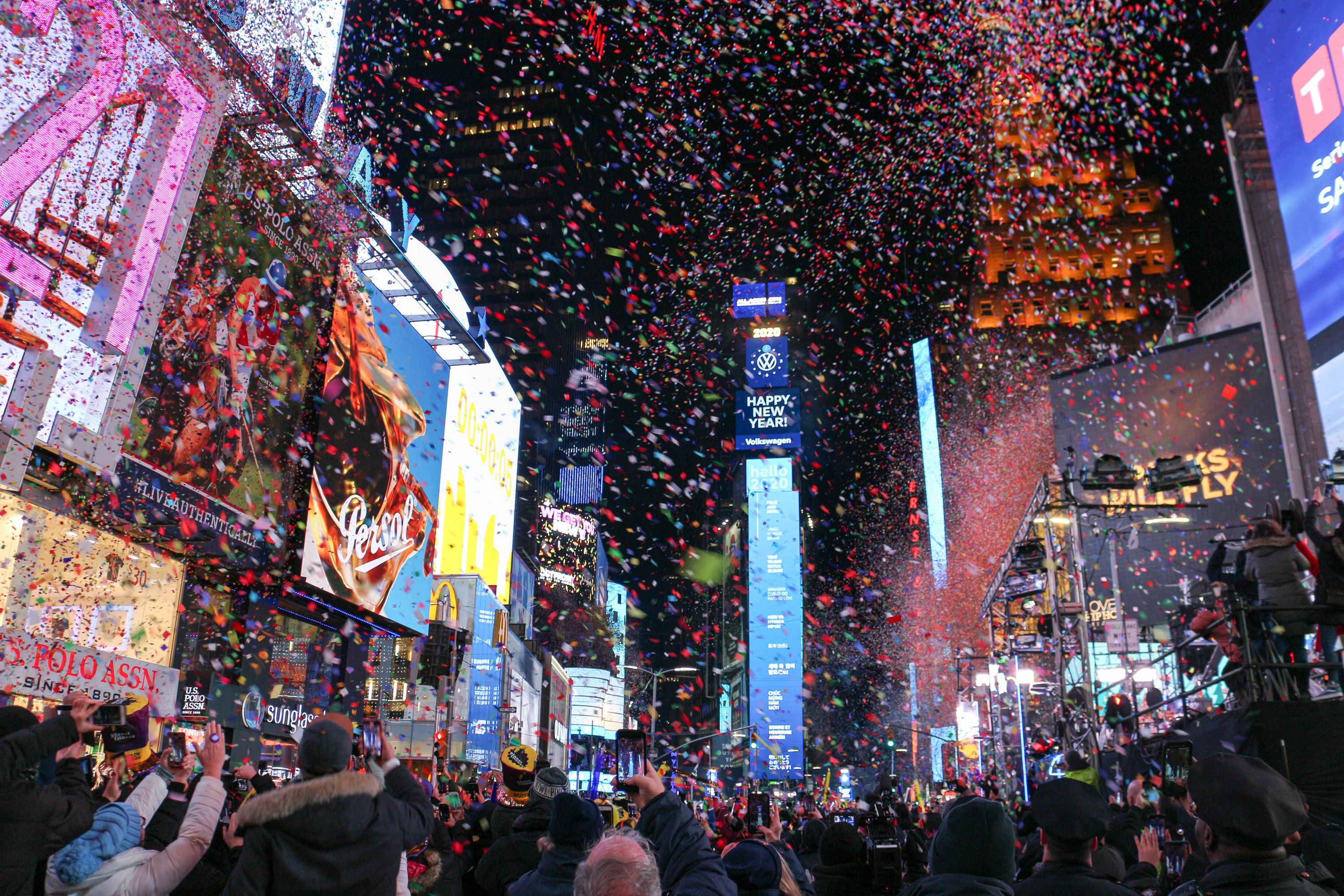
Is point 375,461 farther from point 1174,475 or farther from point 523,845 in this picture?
point 523,845

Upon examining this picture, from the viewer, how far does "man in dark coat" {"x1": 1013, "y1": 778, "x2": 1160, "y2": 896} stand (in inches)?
127

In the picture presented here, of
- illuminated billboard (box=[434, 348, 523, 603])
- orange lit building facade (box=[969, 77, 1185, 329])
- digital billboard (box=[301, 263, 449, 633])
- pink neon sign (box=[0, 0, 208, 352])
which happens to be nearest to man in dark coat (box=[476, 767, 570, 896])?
pink neon sign (box=[0, 0, 208, 352])

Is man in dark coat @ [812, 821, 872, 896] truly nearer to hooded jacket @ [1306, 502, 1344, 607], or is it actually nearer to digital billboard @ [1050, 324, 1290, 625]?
hooded jacket @ [1306, 502, 1344, 607]

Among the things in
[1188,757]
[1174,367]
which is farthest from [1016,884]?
[1174,367]

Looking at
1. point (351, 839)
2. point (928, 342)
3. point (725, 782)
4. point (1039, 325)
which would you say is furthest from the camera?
point (725, 782)

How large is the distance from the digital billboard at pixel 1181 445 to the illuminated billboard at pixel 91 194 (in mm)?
Answer: 24647

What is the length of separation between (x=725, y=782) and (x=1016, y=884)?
113805 mm

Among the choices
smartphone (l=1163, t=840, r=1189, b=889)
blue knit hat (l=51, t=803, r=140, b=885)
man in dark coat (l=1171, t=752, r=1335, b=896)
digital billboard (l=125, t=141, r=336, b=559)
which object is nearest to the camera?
man in dark coat (l=1171, t=752, r=1335, b=896)

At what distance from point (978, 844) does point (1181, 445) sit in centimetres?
3230

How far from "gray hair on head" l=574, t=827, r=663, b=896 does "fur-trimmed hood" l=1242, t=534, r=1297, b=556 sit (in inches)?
369

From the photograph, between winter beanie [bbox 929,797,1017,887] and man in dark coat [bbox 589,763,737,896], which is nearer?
winter beanie [bbox 929,797,1017,887]

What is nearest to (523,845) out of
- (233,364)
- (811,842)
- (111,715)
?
(111,715)

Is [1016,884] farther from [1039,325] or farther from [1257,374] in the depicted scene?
[1039,325]

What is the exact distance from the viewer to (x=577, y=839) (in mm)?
3703
